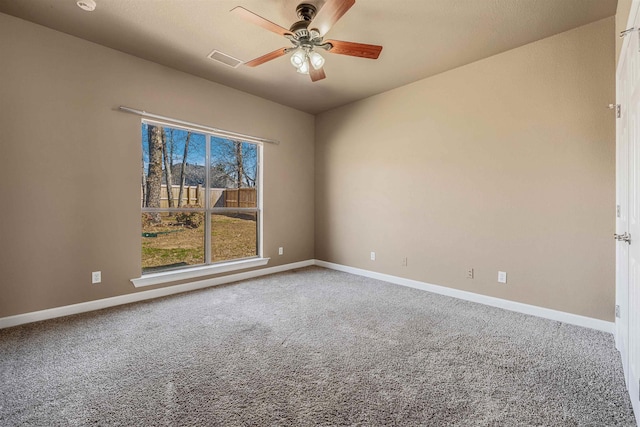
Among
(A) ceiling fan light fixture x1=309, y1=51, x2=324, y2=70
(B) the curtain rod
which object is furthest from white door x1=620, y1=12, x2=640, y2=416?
(B) the curtain rod

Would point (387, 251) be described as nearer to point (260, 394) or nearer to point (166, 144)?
point (260, 394)

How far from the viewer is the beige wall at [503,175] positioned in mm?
2637

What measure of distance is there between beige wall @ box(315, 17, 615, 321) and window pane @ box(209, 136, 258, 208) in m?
1.70

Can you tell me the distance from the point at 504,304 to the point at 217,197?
3920mm

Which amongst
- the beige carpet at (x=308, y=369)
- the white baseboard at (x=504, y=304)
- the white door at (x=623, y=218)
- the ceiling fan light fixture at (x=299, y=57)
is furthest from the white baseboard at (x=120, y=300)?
the white door at (x=623, y=218)

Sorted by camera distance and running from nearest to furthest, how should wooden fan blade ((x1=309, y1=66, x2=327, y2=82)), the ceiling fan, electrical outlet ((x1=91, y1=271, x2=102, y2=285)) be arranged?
the ceiling fan < wooden fan blade ((x1=309, y1=66, x2=327, y2=82)) < electrical outlet ((x1=91, y1=271, x2=102, y2=285))

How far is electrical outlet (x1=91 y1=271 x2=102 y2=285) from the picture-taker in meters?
3.04

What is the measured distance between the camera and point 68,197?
2893 millimetres

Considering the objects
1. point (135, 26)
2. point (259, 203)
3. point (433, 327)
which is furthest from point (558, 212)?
point (135, 26)

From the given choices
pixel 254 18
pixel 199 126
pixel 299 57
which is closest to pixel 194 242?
pixel 199 126

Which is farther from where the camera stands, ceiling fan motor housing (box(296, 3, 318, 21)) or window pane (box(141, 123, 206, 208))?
window pane (box(141, 123, 206, 208))

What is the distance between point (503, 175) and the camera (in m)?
3.16

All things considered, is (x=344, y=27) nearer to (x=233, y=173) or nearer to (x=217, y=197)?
(x=233, y=173)

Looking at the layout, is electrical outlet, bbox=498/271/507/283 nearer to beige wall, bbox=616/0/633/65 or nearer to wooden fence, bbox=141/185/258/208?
beige wall, bbox=616/0/633/65
